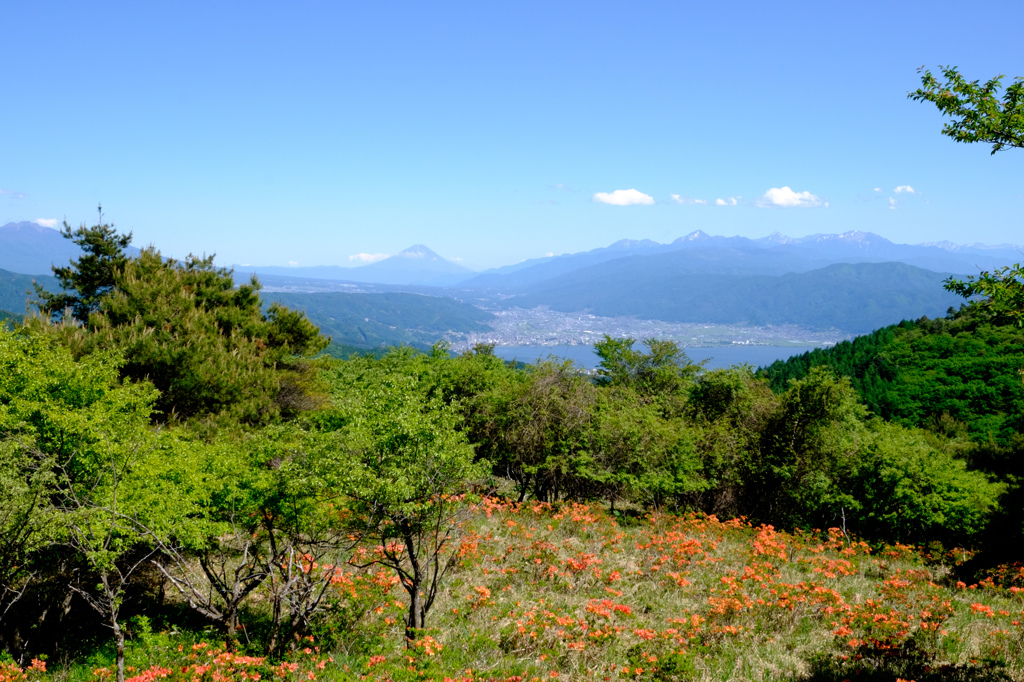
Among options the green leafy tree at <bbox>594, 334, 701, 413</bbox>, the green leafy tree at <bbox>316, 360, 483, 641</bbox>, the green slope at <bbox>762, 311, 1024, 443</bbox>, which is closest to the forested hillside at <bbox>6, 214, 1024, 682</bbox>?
the green leafy tree at <bbox>316, 360, 483, 641</bbox>

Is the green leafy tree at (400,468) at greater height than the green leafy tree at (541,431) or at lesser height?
greater

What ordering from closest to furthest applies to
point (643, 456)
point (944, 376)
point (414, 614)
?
1. point (414, 614)
2. point (643, 456)
3. point (944, 376)

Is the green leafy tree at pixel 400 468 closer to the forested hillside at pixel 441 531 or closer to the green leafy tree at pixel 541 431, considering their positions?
the forested hillside at pixel 441 531

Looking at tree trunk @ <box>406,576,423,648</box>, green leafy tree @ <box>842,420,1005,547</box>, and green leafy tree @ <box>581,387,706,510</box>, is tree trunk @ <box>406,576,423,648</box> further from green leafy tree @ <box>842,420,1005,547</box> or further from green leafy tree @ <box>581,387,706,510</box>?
green leafy tree @ <box>842,420,1005,547</box>

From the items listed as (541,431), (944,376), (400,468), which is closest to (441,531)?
(400,468)

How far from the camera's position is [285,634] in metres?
9.35

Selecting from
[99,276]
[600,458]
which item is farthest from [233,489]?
[99,276]

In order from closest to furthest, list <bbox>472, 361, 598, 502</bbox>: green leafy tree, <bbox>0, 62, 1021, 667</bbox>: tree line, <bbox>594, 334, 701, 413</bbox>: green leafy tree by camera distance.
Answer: <bbox>0, 62, 1021, 667</bbox>: tree line
<bbox>472, 361, 598, 502</bbox>: green leafy tree
<bbox>594, 334, 701, 413</bbox>: green leafy tree

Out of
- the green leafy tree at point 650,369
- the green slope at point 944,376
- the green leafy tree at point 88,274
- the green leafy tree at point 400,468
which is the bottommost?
the green slope at point 944,376

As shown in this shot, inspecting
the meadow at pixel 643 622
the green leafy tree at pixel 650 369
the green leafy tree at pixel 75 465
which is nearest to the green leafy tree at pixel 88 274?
the green leafy tree at pixel 75 465

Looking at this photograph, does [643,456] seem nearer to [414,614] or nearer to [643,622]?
[643,622]

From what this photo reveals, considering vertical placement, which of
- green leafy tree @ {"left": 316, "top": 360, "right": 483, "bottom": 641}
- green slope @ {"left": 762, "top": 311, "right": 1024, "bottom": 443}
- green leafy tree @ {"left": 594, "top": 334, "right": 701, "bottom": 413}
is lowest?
green slope @ {"left": 762, "top": 311, "right": 1024, "bottom": 443}

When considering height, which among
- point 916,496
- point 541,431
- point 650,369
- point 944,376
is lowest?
point 944,376

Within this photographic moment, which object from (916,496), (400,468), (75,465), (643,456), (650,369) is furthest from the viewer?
(650,369)
